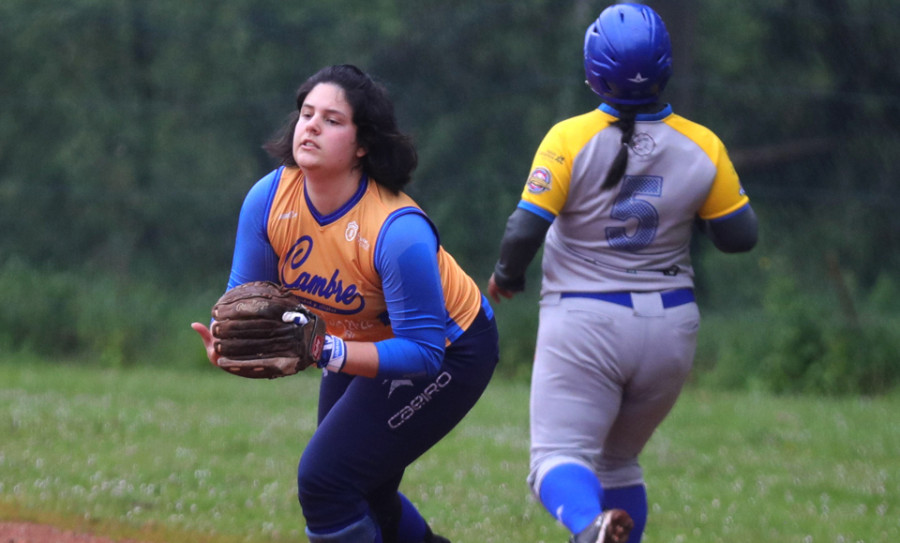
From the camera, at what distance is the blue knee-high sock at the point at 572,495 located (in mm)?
3801

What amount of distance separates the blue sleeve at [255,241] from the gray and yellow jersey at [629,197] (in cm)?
89

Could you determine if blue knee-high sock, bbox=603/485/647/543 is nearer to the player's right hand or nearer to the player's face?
the player's right hand

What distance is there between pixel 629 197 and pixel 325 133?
1.07 metres

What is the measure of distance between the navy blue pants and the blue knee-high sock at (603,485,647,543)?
27.2 inches

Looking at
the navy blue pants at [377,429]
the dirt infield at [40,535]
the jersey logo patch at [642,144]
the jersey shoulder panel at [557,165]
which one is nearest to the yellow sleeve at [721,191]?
the jersey logo patch at [642,144]

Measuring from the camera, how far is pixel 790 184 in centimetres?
1144

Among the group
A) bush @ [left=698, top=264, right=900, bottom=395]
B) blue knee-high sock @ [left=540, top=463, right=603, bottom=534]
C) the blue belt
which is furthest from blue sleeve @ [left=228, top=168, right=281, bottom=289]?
bush @ [left=698, top=264, right=900, bottom=395]

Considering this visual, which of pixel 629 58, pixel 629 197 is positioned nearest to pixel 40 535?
pixel 629 197

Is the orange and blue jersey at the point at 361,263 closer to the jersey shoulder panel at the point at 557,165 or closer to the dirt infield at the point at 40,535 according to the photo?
the jersey shoulder panel at the point at 557,165

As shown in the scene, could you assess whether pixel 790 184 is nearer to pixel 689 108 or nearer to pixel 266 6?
pixel 689 108

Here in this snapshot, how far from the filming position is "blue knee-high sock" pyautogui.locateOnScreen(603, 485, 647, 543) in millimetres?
4402

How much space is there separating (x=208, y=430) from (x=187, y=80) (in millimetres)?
5716

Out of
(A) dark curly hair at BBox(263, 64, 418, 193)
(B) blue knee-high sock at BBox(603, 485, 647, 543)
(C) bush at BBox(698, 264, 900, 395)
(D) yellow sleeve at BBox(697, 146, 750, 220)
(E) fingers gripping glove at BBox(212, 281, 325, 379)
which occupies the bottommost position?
(C) bush at BBox(698, 264, 900, 395)

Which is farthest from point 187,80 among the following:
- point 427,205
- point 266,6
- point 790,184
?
point 790,184
